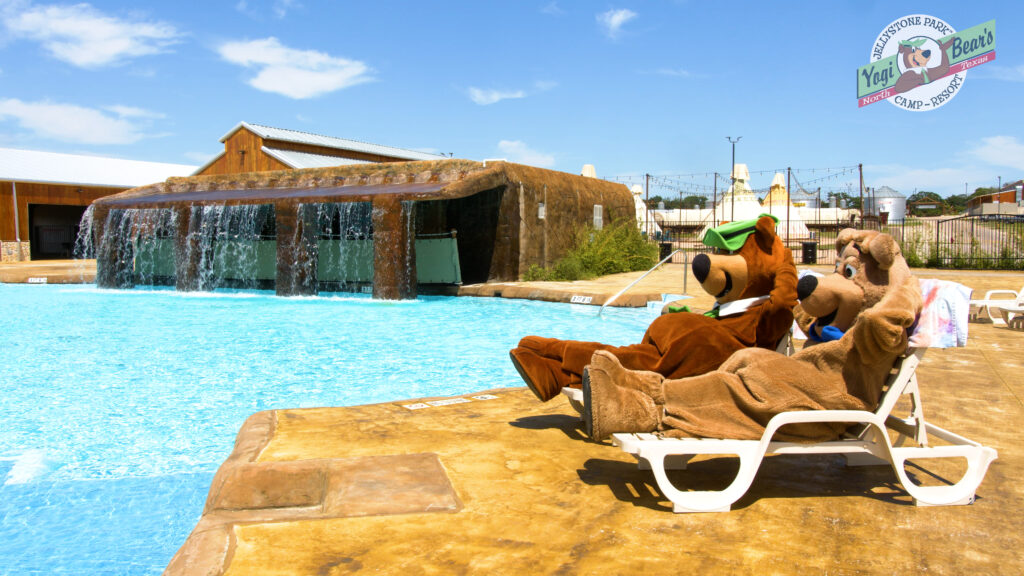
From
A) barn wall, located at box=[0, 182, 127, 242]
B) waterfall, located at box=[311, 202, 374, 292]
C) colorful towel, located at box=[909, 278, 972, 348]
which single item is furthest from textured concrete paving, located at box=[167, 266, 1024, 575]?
barn wall, located at box=[0, 182, 127, 242]

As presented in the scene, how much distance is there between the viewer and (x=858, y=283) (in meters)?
3.27

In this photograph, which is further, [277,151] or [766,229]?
[277,151]

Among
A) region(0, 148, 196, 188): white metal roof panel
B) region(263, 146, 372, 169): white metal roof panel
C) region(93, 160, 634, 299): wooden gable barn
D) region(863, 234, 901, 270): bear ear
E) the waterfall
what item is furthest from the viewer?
region(0, 148, 196, 188): white metal roof panel

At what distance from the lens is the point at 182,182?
19906 mm

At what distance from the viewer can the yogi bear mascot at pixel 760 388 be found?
9.60 feet

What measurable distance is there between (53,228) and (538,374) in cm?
3980

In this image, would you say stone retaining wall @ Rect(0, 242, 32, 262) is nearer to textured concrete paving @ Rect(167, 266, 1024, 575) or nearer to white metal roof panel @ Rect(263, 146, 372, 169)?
white metal roof panel @ Rect(263, 146, 372, 169)

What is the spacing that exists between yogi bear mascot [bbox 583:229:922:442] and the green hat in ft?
2.86

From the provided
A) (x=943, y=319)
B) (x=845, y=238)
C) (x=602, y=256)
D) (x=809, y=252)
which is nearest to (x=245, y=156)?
(x=602, y=256)

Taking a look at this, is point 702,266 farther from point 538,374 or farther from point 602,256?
point 602,256

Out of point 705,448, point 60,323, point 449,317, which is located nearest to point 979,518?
point 705,448

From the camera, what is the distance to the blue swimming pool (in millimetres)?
3707

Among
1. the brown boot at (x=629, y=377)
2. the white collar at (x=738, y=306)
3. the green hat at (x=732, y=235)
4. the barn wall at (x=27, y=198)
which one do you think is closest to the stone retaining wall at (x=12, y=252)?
the barn wall at (x=27, y=198)

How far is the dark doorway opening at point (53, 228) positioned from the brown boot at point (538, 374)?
37.0 m
